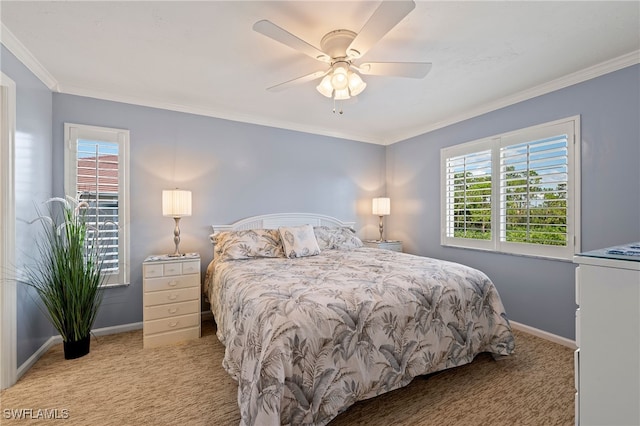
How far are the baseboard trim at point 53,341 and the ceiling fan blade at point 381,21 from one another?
3.39 m

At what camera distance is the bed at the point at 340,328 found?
4.66ft

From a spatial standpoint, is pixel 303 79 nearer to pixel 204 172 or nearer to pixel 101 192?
pixel 204 172

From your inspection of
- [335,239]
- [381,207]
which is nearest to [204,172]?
[335,239]

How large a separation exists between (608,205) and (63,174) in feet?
16.5

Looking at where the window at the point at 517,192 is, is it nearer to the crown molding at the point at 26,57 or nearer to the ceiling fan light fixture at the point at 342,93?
the ceiling fan light fixture at the point at 342,93

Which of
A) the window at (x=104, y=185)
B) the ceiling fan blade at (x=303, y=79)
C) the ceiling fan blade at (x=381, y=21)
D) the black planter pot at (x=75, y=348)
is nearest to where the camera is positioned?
the ceiling fan blade at (x=381, y=21)

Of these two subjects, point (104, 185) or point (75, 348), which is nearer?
point (75, 348)

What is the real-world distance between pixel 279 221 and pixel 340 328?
2429 millimetres

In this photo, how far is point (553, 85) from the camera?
2.74m

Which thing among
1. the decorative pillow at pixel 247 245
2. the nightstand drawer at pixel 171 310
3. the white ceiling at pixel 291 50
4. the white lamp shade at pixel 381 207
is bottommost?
the nightstand drawer at pixel 171 310

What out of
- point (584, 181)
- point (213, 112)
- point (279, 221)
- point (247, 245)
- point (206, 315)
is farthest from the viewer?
point (279, 221)

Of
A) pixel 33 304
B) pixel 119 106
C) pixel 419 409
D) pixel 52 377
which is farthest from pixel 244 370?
pixel 119 106

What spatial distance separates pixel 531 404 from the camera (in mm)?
1826

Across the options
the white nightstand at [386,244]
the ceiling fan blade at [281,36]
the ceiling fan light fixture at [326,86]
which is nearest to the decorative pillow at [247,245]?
the white nightstand at [386,244]
